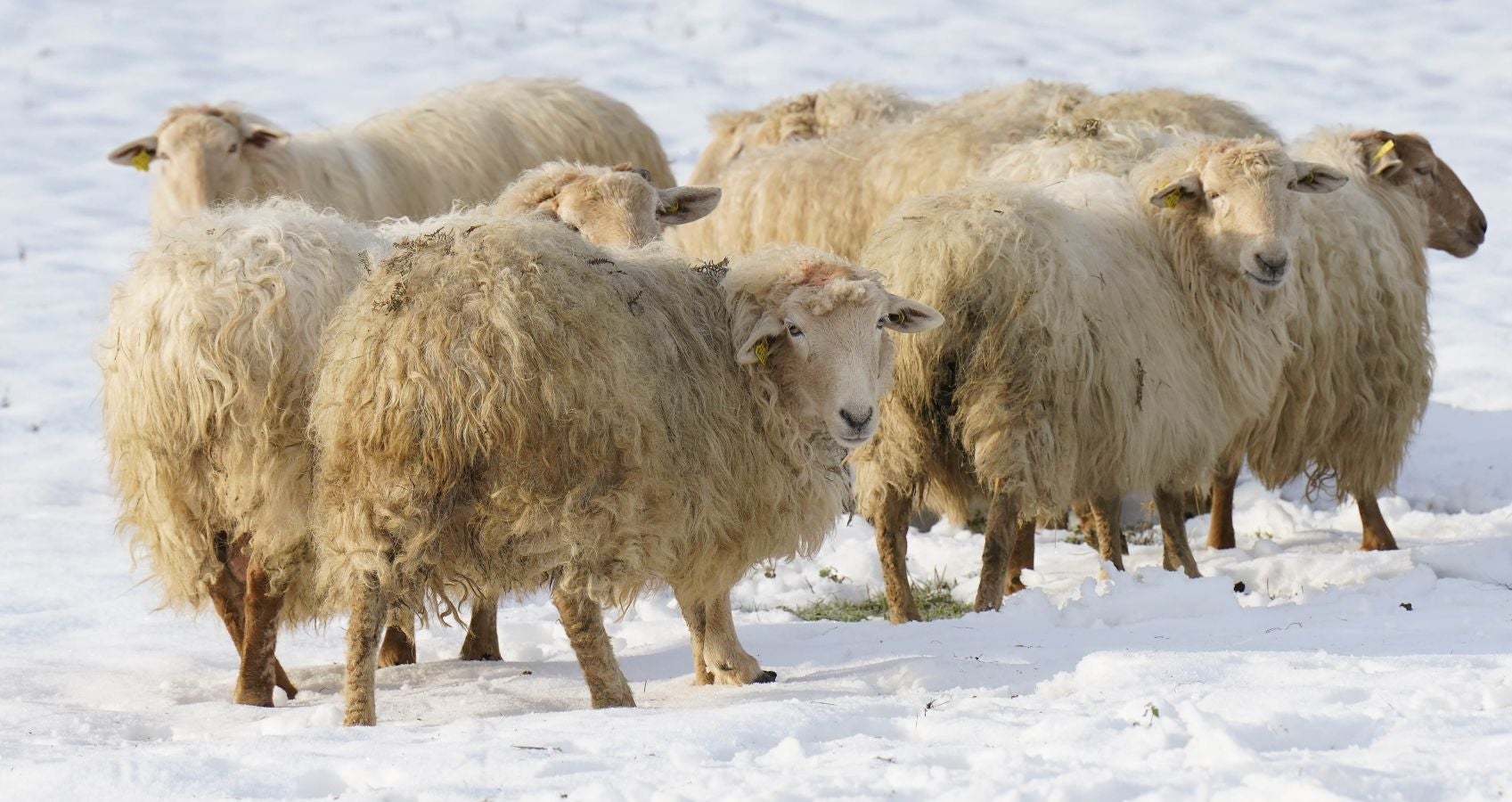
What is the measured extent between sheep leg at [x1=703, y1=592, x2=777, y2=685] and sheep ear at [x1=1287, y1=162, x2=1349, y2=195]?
3.56m

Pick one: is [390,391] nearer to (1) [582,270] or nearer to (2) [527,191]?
(1) [582,270]

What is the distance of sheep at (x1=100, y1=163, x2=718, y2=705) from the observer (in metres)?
5.03

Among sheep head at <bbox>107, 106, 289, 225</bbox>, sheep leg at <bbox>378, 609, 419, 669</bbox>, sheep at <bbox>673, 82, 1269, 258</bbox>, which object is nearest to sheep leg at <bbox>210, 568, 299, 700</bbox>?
sheep leg at <bbox>378, 609, 419, 669</bbox>

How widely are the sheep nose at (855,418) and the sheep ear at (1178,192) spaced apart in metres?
2.72

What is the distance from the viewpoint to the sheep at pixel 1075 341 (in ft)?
20.6

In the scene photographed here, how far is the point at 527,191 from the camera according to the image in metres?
6.93

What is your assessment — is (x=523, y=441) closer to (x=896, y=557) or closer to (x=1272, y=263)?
(x=896, y=557)

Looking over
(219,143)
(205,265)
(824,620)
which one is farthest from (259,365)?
(219,143)

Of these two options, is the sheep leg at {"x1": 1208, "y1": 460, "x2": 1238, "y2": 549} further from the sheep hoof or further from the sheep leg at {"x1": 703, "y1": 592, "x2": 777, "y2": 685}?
the sheep hoof

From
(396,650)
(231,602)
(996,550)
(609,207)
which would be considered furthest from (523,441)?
(996,550)

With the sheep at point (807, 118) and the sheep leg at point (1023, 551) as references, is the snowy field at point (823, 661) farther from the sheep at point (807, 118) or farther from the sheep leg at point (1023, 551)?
the sheep at point (807, 118)

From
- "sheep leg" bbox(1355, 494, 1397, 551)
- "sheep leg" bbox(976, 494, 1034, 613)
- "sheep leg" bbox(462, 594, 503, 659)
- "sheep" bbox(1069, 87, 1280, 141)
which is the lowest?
"sheep leg" bbox(462, 594, 503, 659)

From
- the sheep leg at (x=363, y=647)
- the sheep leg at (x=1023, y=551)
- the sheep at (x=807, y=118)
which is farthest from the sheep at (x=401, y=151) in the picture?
the sheep leg at (x=363, y=647)

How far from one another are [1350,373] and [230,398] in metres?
5.44
